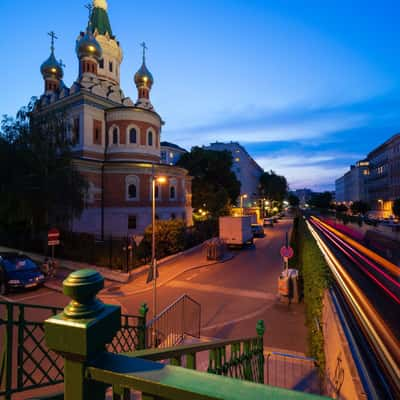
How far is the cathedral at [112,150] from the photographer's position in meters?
30.6

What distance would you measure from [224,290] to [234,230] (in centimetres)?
1069

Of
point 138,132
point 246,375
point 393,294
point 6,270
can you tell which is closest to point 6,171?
point 6,270

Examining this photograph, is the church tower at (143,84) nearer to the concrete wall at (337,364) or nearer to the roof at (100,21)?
the roof at (100,21)

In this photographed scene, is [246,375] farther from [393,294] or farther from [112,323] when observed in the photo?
[393,294]

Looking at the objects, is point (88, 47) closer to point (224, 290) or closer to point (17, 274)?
point (17, 274)

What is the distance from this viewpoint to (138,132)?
3538 centimetres

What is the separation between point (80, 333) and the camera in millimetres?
1177

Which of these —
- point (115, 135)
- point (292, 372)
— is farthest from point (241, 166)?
point (292, 372)

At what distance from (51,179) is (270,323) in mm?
17171

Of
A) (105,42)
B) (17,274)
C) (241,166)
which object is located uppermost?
(105,42)

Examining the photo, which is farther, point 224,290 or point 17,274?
point 224,290

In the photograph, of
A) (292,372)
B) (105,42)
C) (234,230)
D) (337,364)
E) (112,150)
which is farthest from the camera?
(105,42)

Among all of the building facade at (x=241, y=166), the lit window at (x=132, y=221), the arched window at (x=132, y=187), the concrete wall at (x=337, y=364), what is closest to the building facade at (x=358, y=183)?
the building facade at (x=241, y=166)

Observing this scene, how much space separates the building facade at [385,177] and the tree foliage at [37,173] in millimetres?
71763
